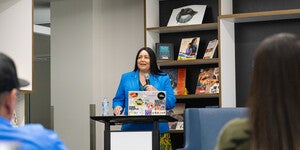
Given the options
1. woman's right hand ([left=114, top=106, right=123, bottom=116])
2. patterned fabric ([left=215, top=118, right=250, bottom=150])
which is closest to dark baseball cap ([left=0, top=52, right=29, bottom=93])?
patterned fabric ([left=215, top=118, right=250, bottom=150])

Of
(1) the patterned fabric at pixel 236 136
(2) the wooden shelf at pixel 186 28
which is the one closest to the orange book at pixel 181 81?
(2) the wooden shelf at pixel 186 28

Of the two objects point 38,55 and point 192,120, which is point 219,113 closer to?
point 192,120

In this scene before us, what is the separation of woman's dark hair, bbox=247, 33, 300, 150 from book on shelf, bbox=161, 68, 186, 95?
5.10 meters

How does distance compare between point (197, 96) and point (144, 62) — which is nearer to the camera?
point (144, 62)

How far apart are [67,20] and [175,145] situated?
2.35 m

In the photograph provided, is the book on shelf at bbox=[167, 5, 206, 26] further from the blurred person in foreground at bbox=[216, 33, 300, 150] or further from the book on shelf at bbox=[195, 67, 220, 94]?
the blurred person in foreground at bbox=[216, 33, 300, 150]

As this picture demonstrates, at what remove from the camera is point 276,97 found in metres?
1.40

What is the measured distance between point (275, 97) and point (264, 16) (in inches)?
188

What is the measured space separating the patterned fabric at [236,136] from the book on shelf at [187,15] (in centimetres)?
501

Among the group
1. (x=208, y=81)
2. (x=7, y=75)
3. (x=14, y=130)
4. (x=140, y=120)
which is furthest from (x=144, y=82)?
(x=14, y=130)

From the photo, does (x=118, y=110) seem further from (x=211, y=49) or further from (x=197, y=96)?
(x=211, y=49)

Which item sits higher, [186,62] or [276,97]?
[186,62]

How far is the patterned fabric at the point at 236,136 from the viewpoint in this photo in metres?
1.48

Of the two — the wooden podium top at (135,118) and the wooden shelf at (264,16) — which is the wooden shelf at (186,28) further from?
the wooden podium top at (135,118)
